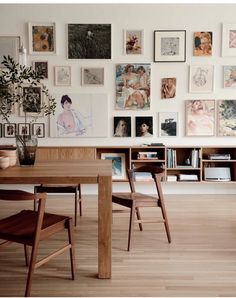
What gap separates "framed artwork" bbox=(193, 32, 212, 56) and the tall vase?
3.15 metres

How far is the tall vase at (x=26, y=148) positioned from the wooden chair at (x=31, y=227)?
1.96ft

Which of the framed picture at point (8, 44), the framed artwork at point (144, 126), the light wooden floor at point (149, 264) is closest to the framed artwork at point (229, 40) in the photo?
the framed artwork at point (144, 126)

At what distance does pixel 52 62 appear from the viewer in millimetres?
5285

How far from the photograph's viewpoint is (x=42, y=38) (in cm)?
524

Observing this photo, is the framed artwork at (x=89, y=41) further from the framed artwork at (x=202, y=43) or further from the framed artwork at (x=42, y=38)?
the framed artwork at (x=202, y=43)

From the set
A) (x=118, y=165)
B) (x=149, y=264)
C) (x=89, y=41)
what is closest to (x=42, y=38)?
(x=89, y=41)

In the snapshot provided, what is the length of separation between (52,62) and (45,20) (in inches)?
24.0

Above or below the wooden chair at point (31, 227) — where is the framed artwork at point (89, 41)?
above

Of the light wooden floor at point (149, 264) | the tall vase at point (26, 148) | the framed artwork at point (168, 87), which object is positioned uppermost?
the framed artwork at point (168, 87)

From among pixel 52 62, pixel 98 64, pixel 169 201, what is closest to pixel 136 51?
pixel 98 64

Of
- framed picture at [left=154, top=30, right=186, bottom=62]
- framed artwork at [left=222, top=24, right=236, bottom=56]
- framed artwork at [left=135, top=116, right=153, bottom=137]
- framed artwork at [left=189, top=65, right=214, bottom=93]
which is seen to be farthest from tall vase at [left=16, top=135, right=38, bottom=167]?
framed artwork at [left=222, top=24, right=236, bottom=56]

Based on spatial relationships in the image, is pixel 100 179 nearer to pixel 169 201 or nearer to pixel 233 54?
pixel 169 201

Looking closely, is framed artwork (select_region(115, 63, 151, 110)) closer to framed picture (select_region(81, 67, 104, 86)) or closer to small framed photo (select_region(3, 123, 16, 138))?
framed picture (select_region(81, 67, 104, 86))

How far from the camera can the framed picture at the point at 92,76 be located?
5277mm
